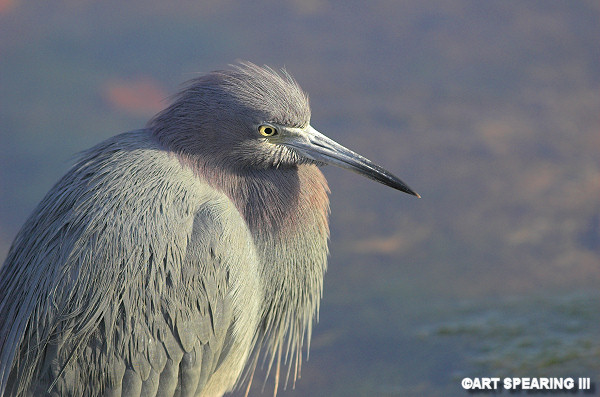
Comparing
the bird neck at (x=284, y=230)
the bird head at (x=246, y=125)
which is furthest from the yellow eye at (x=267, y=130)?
the bird neck at (x=284, y=230)

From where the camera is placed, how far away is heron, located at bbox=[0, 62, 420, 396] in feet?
9.67

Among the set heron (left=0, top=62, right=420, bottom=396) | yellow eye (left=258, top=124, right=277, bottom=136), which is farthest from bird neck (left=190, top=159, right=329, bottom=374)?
yellow eye (left=258, top=124, right=277, bottom=136)

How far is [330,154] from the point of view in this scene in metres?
3.29

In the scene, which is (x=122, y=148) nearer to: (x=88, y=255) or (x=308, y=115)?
(x=88, y=255)

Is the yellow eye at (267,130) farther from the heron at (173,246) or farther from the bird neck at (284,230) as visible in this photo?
the bird neck at (284,230)

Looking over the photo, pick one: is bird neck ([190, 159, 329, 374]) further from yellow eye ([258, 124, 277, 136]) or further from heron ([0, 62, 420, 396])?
yellow eye ([258, 124, 277, 136])

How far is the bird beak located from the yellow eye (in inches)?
2.4

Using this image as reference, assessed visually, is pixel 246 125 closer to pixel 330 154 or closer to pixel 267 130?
pixel 267 130

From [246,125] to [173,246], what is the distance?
0.57 metres

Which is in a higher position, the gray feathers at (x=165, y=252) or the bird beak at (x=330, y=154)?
the bird beak at (x=330, y=154)

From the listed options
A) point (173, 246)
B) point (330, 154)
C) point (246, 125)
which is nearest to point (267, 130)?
point (246, 125)

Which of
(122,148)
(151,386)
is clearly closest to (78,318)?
(151,386)

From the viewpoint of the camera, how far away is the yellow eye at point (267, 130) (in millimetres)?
3196

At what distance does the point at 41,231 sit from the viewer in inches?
122
